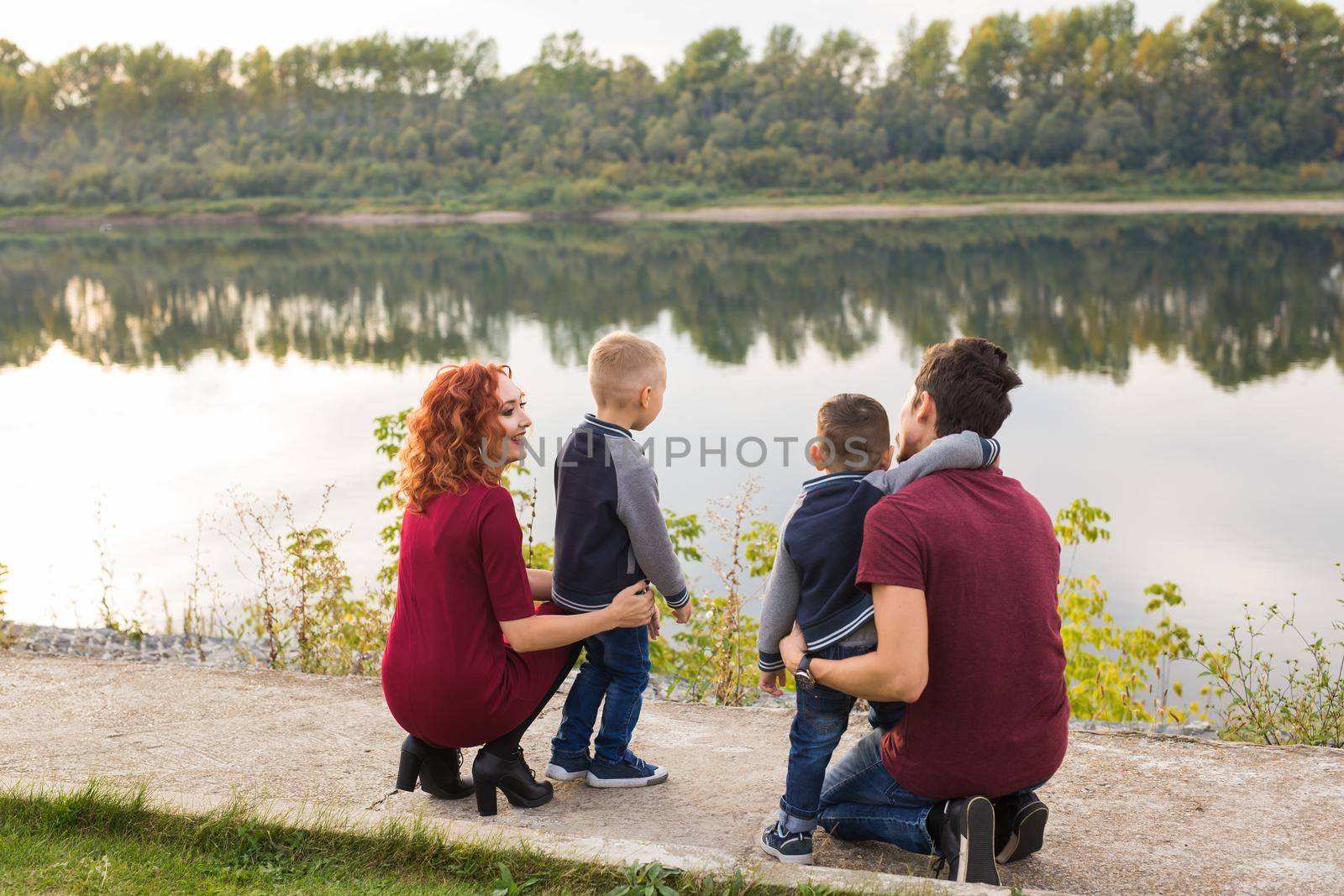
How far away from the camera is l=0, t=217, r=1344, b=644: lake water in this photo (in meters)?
11.2

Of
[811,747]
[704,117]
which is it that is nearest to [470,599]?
[811,747]

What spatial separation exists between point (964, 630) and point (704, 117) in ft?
324

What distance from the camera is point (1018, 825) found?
11.1 ft

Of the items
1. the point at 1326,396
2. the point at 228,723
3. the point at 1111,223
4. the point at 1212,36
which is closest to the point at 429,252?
the point at 1111,223

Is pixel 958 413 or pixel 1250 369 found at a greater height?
pixel 958 413

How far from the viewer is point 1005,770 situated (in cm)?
325

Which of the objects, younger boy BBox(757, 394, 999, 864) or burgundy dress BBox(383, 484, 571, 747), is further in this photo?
burgundy dress BBox(383, 484, 571, 747)

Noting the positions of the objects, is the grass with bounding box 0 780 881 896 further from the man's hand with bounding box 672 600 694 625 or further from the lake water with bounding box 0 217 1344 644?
the lake water with bounding box 0 217 1344 644

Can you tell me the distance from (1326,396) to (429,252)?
38202 millimetres

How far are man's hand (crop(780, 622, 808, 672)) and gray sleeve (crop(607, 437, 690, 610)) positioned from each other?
0.48 meters

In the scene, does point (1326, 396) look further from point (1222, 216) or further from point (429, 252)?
point (1222, 216)

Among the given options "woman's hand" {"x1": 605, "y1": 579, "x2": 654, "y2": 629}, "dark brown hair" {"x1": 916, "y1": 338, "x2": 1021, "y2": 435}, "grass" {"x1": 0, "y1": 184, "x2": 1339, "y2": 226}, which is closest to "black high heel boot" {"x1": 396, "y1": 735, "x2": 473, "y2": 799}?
"woman's hand" {"x1": 605, "y1": 579, "x2": 654, "y2": 629}

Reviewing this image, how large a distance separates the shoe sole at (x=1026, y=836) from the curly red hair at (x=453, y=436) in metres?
1.77

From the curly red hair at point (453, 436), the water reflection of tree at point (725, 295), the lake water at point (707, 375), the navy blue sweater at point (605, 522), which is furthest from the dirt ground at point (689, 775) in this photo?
the water reflection of tree at point (725, 295)
